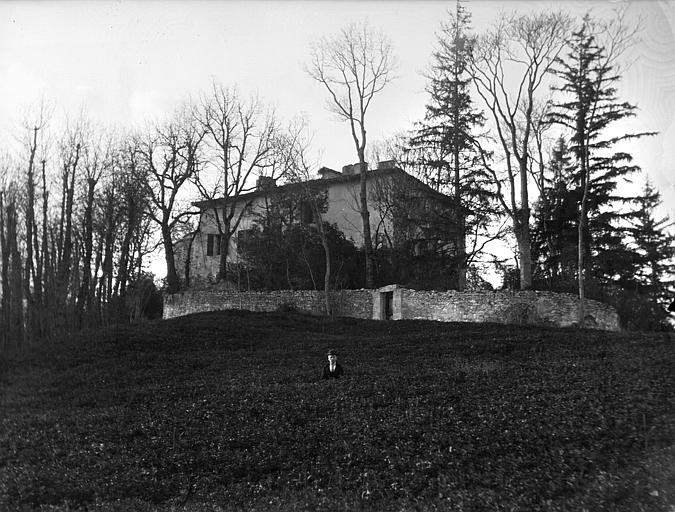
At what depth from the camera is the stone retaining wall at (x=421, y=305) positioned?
2670 centimetres

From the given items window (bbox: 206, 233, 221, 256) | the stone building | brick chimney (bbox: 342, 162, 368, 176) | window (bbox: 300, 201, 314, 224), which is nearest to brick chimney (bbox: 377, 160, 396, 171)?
the stone building

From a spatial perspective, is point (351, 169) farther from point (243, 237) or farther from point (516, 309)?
point (516, 309)

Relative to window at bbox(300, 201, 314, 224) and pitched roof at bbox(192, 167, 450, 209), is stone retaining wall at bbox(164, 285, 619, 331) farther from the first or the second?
pitched roof at bbox(192, 167, 450, 209)

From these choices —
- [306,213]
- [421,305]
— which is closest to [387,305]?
[421,305]

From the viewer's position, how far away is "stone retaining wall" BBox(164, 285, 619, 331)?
2670 cm

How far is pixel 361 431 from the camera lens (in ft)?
37.8

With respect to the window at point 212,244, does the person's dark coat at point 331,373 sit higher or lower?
lower

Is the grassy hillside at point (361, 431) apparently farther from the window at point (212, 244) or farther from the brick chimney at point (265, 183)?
the window at point (212, 244)

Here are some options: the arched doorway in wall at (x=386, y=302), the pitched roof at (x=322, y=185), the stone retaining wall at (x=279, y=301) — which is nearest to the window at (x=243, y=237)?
the pitched roof at (x=322, y=185)

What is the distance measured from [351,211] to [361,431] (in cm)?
2976

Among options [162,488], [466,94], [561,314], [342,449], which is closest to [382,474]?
[342,449]

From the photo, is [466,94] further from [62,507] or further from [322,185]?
[62,507]

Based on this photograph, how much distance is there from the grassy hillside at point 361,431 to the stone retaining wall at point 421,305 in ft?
22.1

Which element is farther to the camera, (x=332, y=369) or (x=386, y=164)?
(x=386, y=164)
